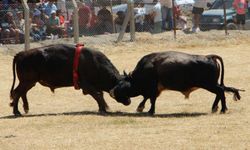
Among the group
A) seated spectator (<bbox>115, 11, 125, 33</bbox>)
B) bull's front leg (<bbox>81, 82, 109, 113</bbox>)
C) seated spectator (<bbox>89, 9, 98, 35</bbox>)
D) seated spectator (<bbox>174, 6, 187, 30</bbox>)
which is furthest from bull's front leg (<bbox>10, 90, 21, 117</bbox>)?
seated spectator (<bbox>174, 6, 187, 30</bbox>)

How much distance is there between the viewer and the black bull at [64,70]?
50.2ft

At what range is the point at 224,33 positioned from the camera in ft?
102

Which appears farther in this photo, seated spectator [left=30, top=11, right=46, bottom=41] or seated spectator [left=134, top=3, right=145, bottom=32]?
seated spectator [left=134, top=3, right=145, bottom=32]


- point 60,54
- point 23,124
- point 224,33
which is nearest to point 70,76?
point 60,54

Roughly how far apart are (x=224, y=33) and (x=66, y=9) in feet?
21.1

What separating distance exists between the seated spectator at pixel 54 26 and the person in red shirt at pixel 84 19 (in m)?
0.87

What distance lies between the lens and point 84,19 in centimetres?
2819

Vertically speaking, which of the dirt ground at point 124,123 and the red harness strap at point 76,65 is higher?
the red harness strap at point 76,65

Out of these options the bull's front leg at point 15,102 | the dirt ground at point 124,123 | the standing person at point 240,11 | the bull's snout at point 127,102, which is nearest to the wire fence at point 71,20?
the standing person at point 240,11

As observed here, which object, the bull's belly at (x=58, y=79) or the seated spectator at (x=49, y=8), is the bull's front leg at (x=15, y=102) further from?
the seated spectator at (x=49, y=8)

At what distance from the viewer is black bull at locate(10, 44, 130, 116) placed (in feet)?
50.2

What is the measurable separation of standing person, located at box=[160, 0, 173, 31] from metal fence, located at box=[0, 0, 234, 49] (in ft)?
0.12

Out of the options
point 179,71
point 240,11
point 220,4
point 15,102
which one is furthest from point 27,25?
point 179,71

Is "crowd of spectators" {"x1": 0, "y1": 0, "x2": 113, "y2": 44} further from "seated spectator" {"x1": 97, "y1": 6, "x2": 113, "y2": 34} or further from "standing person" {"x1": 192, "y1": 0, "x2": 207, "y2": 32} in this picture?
"standing person" {"x1": 192, "y1": 0, "x2": 207, "y2": 32}
